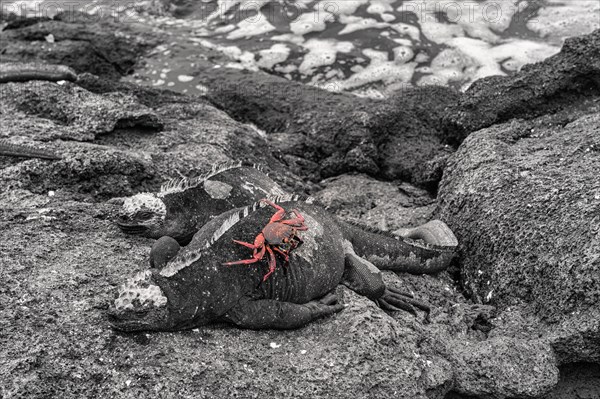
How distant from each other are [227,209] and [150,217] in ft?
1.50

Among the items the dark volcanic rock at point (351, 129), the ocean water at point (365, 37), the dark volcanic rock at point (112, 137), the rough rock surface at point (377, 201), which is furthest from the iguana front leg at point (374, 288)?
the ocean water at point (365, 37)

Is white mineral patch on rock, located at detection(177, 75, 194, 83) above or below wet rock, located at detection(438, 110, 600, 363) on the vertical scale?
below

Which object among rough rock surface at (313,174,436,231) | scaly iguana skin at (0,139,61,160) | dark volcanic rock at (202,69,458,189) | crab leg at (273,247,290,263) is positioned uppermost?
crab leg at (273,247,290,263)

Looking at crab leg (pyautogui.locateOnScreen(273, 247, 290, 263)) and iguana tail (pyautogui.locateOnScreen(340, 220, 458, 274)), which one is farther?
iguana tail (pyautogui.locateOnScreen(340, 220, 458, 274))

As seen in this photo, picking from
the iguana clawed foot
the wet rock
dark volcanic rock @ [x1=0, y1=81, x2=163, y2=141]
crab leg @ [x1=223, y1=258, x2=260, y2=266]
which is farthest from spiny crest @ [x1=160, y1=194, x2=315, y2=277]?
dark volcanic rock @ [x1=0, y1=81, x2=163, y2=141]

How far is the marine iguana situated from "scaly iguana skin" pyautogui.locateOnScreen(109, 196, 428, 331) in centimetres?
261

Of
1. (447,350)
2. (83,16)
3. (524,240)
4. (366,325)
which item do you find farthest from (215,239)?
(83,16)

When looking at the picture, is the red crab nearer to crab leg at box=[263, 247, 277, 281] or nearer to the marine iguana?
crab leg at box=[263, 247, 277, 281]

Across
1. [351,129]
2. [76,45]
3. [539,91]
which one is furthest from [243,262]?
[76,45]

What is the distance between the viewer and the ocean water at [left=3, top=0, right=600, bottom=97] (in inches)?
284

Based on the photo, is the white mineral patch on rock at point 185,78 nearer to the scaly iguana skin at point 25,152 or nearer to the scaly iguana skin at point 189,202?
the scaly iguana skin at point 25,152

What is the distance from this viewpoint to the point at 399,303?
11.9ft

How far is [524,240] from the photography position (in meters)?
3.75

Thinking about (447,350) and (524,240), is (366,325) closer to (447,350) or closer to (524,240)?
(447,350)
